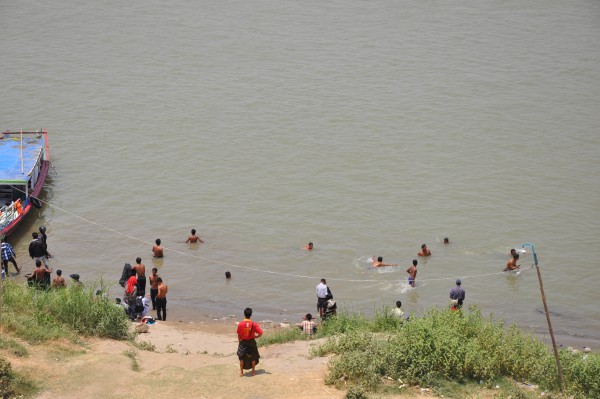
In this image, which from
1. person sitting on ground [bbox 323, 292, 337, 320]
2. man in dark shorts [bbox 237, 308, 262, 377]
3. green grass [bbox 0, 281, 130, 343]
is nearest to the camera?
man in dark shorts [bbox 237, 308, 262, 377]

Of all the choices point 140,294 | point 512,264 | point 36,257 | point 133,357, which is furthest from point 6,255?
point 512,264

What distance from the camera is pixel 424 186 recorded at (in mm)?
26172

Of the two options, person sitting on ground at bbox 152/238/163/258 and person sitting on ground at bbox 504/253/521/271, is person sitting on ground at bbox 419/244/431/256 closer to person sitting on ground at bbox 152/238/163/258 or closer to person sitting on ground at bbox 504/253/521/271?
person sitting on ground at bbox 504/253/521/271

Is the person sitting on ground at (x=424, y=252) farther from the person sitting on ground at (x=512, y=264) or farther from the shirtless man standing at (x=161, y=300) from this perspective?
the shirtless man standing at (x=161, y=300)

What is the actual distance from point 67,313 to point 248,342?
388 centimetres

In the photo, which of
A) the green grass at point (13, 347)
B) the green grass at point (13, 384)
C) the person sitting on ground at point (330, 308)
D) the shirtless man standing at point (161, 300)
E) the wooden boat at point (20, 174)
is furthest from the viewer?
the wooden boat at point (20, 174)

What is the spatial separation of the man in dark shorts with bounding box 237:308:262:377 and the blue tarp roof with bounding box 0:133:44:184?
1229 centimetres

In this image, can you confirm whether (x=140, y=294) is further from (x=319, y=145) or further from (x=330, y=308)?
(x=319, y=145)

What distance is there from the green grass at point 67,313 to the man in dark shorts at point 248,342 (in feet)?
10.1

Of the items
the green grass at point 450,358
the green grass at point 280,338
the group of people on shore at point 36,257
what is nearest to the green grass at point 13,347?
the green grass at point 280,338

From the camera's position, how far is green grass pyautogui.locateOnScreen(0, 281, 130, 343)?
14.5 metres

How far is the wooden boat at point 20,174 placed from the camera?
73.2ft

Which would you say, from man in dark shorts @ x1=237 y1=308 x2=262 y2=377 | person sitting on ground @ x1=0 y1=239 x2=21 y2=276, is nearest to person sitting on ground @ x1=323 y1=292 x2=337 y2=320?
man in dark shorts @ x1=237 y1=308 x2=262 y2=377

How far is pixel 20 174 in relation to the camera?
2333 cm
